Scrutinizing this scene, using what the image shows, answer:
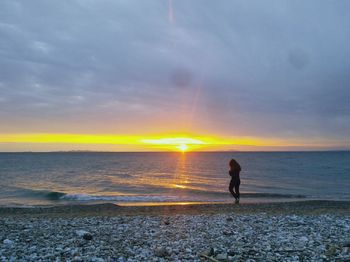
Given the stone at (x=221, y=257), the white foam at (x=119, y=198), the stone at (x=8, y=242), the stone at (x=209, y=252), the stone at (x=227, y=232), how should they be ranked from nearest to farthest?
the stone at (x=221, y=257), the stone at (x=209, y=252), the stone at (x=8, y=242), the stone at (x=227, y=232), the white foam at (x=119, y=198)

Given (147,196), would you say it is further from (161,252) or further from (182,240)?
(161,252)

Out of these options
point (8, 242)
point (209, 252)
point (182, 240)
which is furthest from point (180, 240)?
point (8, 242)

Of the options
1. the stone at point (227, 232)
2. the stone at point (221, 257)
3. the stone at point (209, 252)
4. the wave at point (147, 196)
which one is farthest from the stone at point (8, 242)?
the wave at point (147, 196)

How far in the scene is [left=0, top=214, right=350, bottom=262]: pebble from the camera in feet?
24.7

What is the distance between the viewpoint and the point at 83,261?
7.04m

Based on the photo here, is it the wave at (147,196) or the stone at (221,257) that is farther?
the wave at (147,196)

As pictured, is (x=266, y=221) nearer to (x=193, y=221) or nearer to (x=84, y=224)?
(x=193, y=221)

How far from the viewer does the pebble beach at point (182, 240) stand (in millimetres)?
7516

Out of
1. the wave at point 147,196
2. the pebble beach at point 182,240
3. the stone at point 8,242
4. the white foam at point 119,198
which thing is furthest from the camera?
the wave at point 147,196

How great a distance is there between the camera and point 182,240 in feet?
30.1

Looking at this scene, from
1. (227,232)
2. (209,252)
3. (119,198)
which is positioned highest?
(209,252)

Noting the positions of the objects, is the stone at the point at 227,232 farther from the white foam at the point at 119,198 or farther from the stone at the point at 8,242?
the white foam at the point at 119,198

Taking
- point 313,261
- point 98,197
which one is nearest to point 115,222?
point 313,261

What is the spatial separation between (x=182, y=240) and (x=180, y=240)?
6cm
